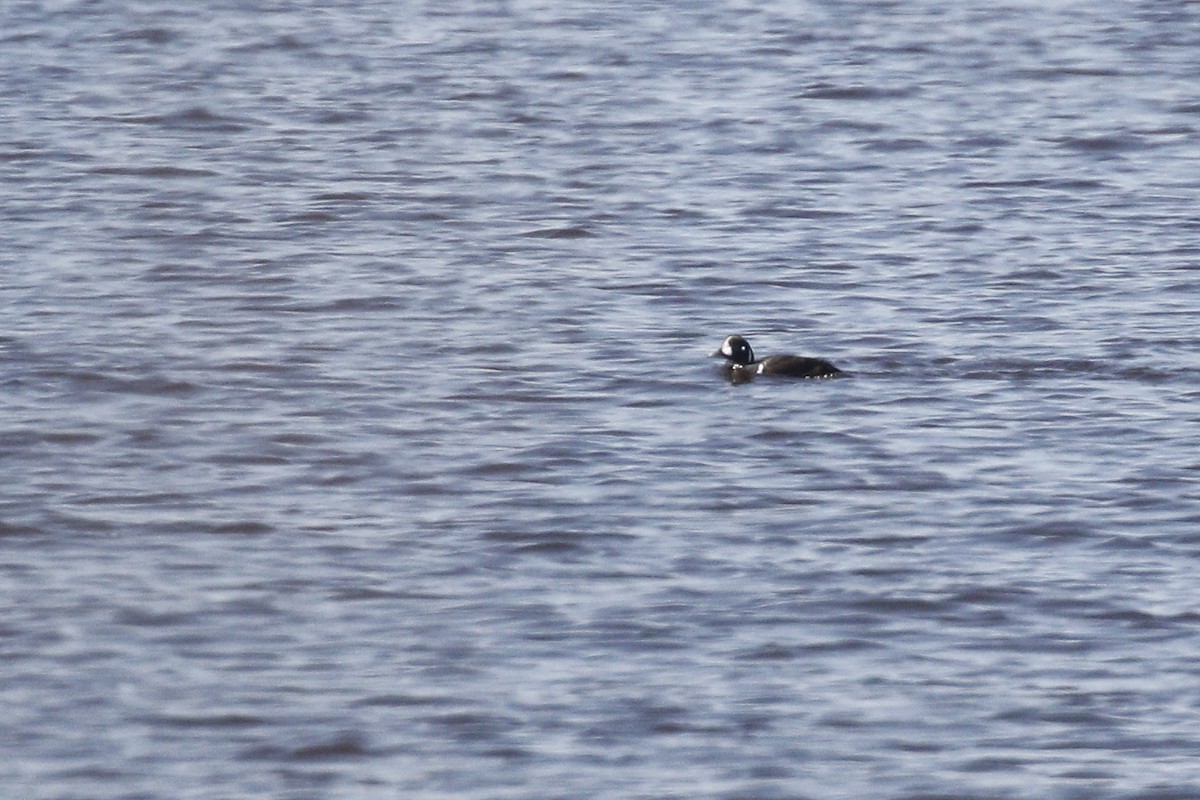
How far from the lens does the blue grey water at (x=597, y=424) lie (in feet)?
31.8

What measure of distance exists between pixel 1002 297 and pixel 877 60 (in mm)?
9250

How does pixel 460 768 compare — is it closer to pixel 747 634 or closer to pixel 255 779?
pixel 255 779

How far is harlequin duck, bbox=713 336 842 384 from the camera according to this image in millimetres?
14742

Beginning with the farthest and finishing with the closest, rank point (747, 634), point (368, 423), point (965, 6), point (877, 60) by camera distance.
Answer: point (965, 6)
point (877, 60)
point (368, 423)
point (747, 634)

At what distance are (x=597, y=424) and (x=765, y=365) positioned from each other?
3.79 feet

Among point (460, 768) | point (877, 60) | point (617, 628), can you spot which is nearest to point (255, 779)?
point (460, 768)

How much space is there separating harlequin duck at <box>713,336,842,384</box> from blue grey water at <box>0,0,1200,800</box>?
0.13 metres

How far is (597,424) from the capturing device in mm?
14172

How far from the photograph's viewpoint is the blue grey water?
969cm

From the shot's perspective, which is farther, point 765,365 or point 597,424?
point 765,365

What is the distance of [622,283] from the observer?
17344 mm

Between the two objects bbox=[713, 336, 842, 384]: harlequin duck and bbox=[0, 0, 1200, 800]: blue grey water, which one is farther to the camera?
bbox=[713, 336, 842, 384]: harlequin duck

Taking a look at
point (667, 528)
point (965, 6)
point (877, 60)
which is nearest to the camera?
point (667, 528)

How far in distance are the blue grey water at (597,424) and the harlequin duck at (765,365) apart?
0.13 meters
